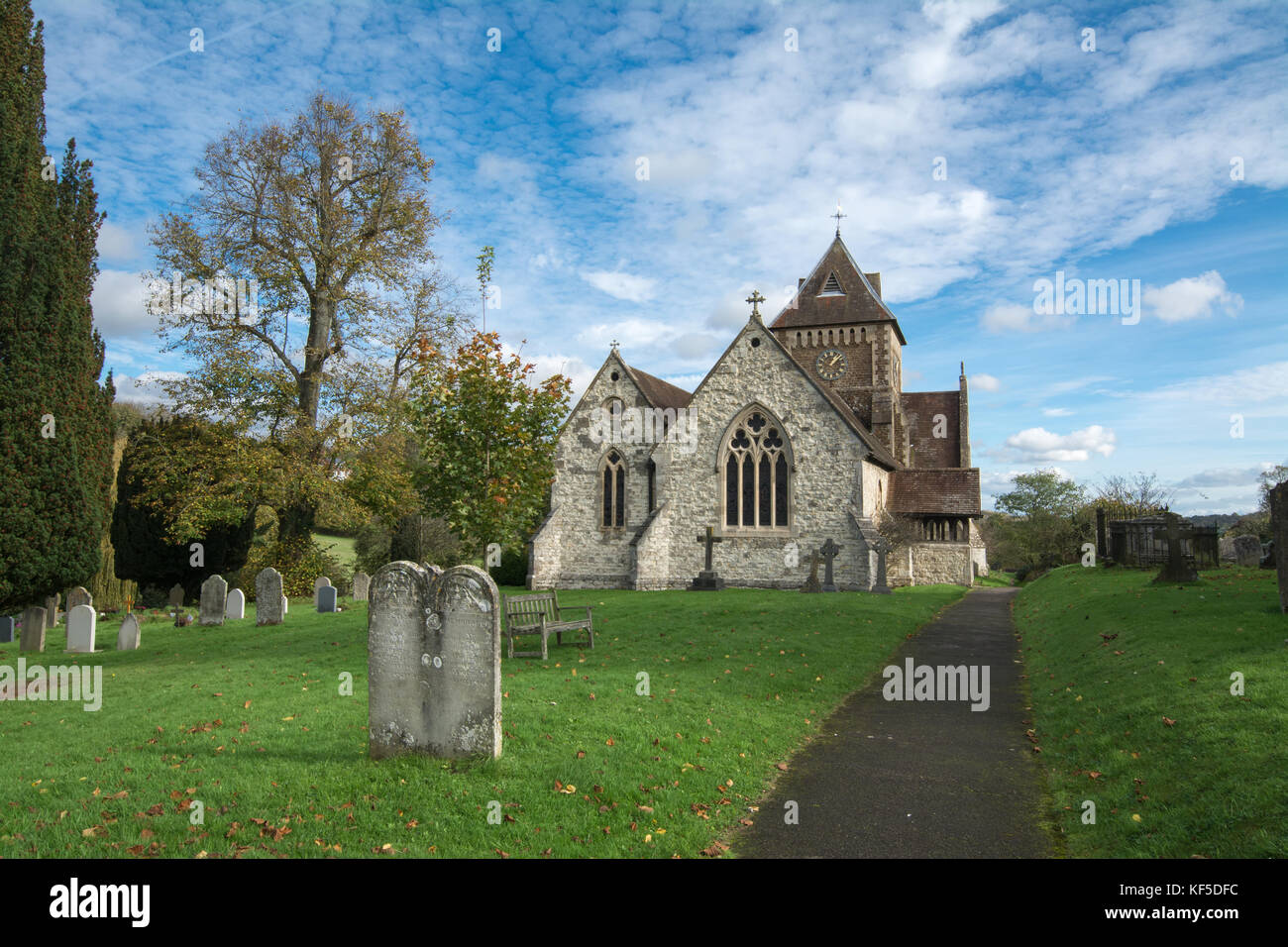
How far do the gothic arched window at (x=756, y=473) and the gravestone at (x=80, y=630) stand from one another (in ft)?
60.6

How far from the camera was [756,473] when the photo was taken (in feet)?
89.4

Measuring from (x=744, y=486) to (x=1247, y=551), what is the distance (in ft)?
50.8

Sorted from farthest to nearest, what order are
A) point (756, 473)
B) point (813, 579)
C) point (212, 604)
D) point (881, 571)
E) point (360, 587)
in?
point (756, 473)
point (881, 571)
point (360, 587)
point (813, 579)
point (212, 604)

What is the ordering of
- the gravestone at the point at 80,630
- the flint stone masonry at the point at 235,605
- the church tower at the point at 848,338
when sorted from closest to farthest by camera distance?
the gravestone at the point at 80,630, the flint stone masonry at the point at 235,605, the church tower at the point at 848,338

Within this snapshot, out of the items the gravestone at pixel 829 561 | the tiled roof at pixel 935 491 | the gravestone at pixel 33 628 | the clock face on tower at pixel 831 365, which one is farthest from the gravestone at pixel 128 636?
the clock face on tower at pixel 831 365

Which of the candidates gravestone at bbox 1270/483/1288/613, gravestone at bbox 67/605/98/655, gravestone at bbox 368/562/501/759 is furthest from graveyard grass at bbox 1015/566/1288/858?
gravestone at bbox 67/605/98/655

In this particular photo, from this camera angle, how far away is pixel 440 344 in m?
26.2

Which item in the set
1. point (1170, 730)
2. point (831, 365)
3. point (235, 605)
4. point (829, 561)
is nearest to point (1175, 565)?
point (829, 561)

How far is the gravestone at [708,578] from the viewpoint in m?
25.8
